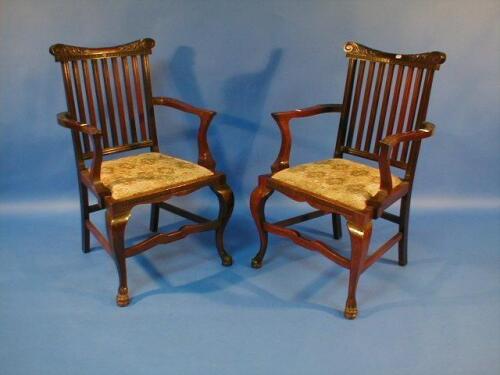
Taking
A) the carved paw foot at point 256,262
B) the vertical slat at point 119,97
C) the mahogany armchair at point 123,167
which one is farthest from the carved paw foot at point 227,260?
the vertical slat at point 119,97

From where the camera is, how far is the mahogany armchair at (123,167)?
2.08m

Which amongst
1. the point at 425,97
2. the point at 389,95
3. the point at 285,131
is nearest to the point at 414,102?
the point at 425,97

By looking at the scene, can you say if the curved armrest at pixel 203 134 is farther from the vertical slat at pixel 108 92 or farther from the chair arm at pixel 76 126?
the chair arm at pixel 76 126

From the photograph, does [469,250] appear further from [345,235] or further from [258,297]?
[258,297]

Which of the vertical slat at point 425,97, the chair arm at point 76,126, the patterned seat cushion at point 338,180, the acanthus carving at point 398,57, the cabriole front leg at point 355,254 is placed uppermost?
the acanthus carving at point 398,57

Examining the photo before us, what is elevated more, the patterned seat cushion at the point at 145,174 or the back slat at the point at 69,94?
the back slat at the point at 69,94

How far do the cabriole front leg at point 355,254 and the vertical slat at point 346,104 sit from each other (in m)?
0.62

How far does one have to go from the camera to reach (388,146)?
76.5 inches

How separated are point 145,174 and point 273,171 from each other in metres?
0.58

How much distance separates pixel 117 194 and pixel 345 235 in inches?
53.1

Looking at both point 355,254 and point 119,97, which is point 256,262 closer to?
point 355,254

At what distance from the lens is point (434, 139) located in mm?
3031

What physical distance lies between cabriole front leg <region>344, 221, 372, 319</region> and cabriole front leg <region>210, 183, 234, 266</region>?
23.4 inches

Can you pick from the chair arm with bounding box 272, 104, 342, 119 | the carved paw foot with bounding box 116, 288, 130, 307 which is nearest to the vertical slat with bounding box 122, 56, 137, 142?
the chair arm with bounding box 272, 104, 342, 119
